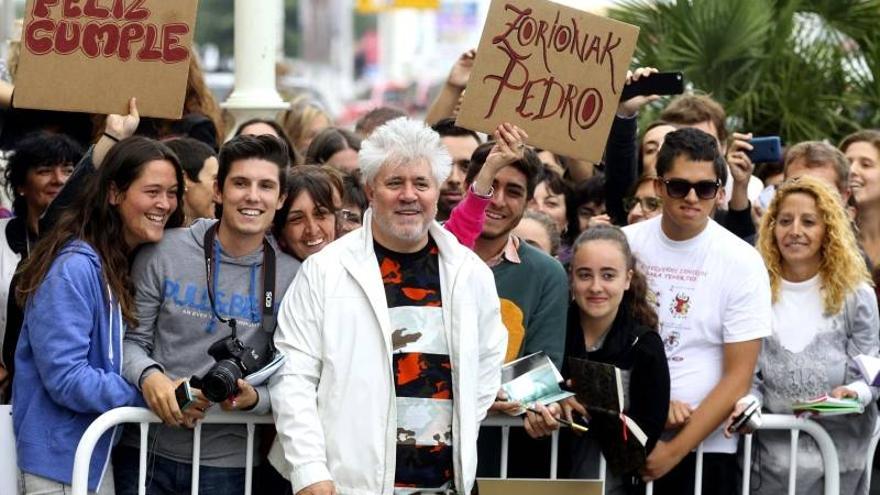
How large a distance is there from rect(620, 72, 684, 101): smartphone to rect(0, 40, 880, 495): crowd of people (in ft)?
0.14

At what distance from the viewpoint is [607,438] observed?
21.7 ft

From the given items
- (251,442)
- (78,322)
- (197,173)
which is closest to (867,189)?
(197,173)

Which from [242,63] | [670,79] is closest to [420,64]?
[242,63]

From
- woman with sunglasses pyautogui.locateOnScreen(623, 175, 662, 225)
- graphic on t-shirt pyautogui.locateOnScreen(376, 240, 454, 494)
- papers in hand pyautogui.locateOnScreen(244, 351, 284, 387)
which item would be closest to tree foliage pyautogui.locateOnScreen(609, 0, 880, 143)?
woman with sunglasses pyautogui.locateOnScreen(623, 175, 662, 225)

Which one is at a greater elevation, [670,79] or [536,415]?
[670,79]

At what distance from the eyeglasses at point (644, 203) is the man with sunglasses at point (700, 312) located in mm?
1049

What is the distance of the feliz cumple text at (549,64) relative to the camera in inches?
268

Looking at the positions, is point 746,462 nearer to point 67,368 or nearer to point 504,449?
point 504,449

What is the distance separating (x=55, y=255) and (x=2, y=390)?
0.75m

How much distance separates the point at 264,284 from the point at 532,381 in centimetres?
104

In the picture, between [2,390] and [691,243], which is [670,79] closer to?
[691,243]

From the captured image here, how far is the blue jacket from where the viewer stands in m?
6.02

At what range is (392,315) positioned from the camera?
19.9 feet

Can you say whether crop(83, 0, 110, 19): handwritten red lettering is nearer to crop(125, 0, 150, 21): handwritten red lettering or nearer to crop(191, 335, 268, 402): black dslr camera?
crop(125, 0, 150, 21): handwritten red lettering
